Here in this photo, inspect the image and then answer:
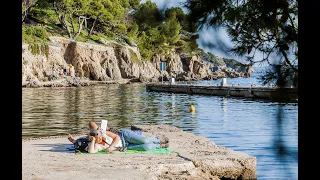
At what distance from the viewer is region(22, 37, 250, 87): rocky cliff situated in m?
67.6

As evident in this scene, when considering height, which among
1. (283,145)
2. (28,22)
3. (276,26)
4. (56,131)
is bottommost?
(56,131)

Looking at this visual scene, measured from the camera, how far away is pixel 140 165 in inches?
398

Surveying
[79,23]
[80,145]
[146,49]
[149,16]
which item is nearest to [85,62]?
[79,23]

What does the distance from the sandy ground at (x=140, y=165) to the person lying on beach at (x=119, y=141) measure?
32 cm

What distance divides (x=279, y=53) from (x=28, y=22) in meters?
73.4

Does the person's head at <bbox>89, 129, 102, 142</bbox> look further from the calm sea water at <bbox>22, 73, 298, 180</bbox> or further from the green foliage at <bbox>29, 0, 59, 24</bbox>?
the green foliage at <bbox>29, 0, 59, 24</bbox>

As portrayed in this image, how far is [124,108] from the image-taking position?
3628cm

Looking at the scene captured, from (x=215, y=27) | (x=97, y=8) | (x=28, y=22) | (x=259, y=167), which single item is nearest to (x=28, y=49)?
(x=28, y=22)

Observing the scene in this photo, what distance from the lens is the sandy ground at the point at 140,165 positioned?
9422 mm

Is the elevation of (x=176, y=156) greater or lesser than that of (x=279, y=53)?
lesser

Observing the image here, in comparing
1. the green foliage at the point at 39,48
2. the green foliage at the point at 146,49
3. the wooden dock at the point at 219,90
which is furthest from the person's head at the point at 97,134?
the green foliage at the point at 146,49

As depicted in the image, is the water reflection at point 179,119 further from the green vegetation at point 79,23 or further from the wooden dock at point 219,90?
the green vegetation at point 79,23

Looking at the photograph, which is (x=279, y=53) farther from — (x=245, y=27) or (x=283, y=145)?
(x=283, y=145)

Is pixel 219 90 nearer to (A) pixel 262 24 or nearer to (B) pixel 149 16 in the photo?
(B) pixel 149 16
